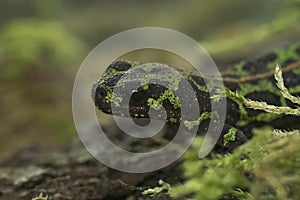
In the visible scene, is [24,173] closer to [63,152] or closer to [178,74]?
[63,152]

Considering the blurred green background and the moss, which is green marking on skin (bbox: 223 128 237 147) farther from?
the blurred green background

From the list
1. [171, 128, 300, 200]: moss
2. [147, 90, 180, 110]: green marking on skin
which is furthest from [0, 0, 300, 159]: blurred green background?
[171, 128, 300, 200]: moss

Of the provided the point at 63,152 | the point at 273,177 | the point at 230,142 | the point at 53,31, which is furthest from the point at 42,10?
the point at 273,177

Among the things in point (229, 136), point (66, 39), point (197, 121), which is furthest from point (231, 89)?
point (66, 39)

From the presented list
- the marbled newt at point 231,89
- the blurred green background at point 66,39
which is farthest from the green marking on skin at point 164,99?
the blurred green background at point 66,39

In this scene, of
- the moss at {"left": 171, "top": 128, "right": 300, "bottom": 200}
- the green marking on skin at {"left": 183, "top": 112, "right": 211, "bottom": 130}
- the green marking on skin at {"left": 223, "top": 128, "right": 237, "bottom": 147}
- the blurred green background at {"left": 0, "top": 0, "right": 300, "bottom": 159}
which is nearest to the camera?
the moss at {"left": 171, "top": 128, "right": 300, "bottom": 200}
